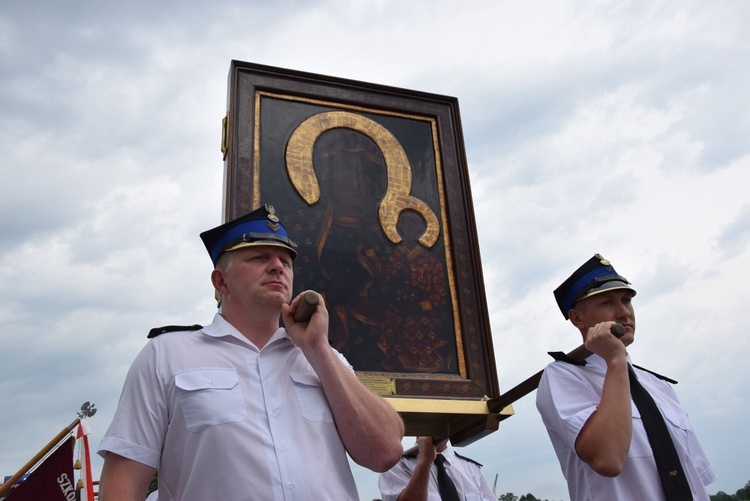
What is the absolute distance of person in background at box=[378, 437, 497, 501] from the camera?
170 inches

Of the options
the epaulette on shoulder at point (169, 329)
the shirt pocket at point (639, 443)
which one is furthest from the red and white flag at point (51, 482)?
the shirt pocket at point (639, 443)

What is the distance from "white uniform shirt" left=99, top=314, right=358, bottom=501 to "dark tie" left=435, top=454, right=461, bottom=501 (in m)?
2.68

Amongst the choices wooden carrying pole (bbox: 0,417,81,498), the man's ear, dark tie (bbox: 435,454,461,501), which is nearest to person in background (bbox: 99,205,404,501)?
the man's ear

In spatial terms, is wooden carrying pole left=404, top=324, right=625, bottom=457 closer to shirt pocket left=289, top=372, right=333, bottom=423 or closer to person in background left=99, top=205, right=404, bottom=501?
person in background left=99, top=205, right=404, bottom=501

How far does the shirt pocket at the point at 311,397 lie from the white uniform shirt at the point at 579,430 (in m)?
0.96

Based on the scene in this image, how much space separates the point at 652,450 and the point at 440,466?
→ 8.19 ft

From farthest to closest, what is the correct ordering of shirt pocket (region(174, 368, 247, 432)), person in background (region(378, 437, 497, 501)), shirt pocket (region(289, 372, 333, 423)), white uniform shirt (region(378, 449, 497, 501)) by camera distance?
1. white uniform shirt (region(378, 449, 497, 501))
2. person in background (region(378, 437, 497, 501))
3. shirt pocket (region(289, 372, 333, 423))
4. shirt pocket (region(174, 368, 247, 432))

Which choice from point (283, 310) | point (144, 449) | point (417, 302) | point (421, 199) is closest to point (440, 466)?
point (417, 302)

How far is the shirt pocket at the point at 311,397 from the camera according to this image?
2.13 m

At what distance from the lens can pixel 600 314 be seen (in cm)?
295

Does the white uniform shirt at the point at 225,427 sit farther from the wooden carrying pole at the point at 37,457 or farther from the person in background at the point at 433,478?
the wooden carrying pole at the point at 37,457

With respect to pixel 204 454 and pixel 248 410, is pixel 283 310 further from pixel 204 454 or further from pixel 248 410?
pixel 204 454

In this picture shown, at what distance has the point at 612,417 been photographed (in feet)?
7.72

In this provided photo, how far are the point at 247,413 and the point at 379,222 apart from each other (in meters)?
2.60
